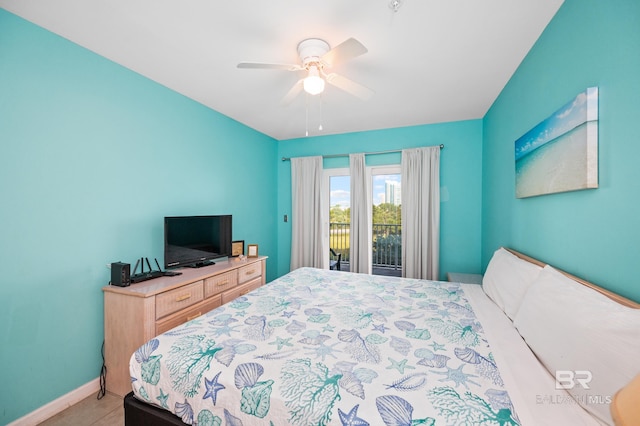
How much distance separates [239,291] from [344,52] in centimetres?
257

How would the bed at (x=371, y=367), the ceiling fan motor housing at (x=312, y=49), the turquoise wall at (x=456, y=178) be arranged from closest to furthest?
1. the bed at (x=371, y=367)
2. the ceiling fan motor housing at (x=312, y=49)
3. the turquoise wall at (x=456, y=178)

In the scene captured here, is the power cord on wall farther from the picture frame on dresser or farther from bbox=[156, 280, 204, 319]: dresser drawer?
the picture frame on dresser

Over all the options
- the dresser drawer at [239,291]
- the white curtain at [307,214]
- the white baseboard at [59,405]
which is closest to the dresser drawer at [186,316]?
the dresser drawer at [239,291]

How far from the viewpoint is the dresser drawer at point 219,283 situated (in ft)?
8.25

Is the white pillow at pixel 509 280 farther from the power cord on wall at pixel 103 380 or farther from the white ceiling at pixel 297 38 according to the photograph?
the power cord on wall at pixel 103 380

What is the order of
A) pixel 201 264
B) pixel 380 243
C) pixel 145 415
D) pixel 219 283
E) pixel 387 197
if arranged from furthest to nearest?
pixel 380 243
pixel 387 197
pixel 201 264
pixel 219 283
pixel 145 415

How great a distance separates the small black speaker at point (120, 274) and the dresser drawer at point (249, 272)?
1124 millimetres

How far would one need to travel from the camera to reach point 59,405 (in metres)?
1.84

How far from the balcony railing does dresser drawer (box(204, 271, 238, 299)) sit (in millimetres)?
2024

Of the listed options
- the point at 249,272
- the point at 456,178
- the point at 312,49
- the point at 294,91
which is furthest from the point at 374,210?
the point at 312,49

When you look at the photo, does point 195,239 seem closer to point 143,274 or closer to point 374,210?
point 143,274

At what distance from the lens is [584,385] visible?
0.92 meters

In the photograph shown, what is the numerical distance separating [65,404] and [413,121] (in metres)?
4.54

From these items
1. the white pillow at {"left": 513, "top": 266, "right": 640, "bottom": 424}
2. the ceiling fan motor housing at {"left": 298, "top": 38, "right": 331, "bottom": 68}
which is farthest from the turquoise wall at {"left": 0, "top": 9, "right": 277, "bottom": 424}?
the white pillow at {"left": 513, "top": 266, "right": 640, "bottom": 424}
